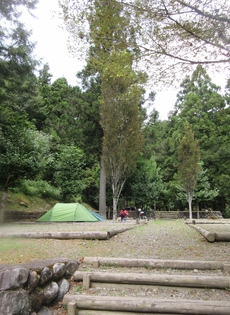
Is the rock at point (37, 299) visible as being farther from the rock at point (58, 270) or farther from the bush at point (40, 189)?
the bush at point (40, 189)

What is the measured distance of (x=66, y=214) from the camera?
14055 mm

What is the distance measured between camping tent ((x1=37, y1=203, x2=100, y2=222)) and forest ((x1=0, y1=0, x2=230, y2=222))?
203 centimetres

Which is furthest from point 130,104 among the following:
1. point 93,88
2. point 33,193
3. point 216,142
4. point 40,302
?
point 40,302

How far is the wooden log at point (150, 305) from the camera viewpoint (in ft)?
10.7

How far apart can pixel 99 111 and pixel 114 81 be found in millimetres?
2777

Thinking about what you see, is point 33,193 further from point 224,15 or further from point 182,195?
point 224,15

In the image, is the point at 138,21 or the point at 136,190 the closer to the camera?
the point at 138,21

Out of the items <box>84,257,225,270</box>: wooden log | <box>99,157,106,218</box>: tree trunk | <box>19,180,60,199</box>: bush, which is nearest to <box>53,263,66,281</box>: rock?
<box>84,257,225,270</box>: wooden log

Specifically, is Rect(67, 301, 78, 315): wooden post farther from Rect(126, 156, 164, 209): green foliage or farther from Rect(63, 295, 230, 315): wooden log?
Rect(126, 156, 164, 209): green foliage

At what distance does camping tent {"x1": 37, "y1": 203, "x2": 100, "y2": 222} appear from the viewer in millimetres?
13883

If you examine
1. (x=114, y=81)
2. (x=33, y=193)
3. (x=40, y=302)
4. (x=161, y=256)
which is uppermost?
(x=114, y=81)

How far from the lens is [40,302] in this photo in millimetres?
3520

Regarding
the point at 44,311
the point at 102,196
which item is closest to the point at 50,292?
the point at 44,311

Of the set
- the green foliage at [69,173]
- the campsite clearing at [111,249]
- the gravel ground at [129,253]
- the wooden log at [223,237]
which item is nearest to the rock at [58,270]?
the gravel ground at [129,253]
